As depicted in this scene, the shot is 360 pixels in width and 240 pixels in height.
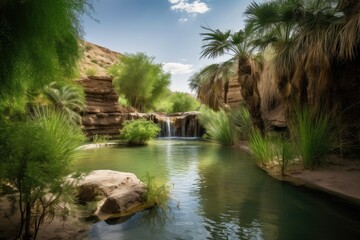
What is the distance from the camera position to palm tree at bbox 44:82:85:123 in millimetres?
16000

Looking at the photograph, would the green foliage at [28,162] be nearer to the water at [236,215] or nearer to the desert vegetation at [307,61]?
the water at [236,215]

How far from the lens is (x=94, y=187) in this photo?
5.59 m

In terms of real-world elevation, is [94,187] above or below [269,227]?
above

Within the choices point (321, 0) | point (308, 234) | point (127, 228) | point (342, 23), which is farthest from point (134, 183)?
point (321, 0)

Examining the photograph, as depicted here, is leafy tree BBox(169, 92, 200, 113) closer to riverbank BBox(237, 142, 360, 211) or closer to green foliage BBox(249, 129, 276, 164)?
green foliage BBox(249, 129, 276, 164)

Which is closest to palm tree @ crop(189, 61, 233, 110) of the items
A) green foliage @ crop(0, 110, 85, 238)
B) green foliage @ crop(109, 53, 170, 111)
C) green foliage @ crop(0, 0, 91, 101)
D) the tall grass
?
the tall grass

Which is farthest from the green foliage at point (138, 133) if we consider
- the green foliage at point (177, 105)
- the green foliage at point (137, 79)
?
the green foliage at point (177, 105)

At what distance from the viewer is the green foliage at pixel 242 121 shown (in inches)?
593

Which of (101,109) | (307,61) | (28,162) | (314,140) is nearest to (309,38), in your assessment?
(307,61)

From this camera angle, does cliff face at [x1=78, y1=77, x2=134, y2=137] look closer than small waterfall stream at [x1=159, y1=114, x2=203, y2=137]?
Yes

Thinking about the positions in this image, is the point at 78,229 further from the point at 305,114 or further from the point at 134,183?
the point at 305,114

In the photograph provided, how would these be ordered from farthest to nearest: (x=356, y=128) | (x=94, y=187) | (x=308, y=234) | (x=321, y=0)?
(x=321, y=0) < (x=356, y=128) < (x=94, y=187) < (x=308, y=234)

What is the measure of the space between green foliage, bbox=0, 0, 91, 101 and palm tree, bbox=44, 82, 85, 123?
39.2 ft

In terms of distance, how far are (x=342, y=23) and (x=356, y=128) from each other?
3.08 meters
